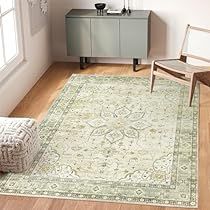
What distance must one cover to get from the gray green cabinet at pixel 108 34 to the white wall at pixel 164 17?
133mm

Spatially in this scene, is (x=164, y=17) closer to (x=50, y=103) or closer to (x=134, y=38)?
(x=134, y=38)

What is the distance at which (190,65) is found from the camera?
4641 mm

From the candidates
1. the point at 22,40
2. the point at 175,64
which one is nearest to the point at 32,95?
the point at 22,40

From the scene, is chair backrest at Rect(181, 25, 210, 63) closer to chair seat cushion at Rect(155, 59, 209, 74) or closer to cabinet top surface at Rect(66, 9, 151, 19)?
chair seat cushion at Rect(155, 59, 209, 74)

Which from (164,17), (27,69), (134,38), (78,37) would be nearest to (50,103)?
(27,69)

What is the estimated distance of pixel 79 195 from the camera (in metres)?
3.02

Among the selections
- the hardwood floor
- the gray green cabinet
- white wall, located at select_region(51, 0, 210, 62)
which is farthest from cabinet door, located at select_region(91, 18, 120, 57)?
white wall, located at select_region(51, 0, 210, 62)

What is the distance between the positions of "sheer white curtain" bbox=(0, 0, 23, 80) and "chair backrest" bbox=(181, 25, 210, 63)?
1.64 m

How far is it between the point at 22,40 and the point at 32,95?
0.55m

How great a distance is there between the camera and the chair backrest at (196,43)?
480 centimetres

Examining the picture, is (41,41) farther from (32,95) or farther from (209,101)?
(209,101)

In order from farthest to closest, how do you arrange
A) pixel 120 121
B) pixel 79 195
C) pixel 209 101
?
1. pixel 209 101
2. pixel 120 121
3. pixel 79 195

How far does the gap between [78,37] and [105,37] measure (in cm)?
30

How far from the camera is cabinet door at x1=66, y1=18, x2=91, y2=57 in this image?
16.9 feet
